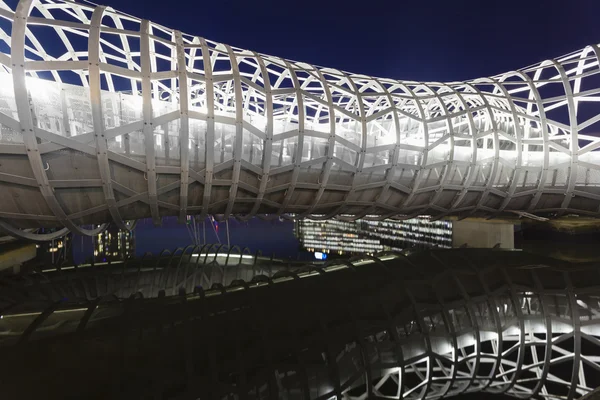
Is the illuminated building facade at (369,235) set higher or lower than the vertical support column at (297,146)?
lower

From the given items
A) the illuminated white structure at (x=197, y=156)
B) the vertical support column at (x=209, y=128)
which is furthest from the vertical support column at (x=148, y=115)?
the vertical support column at (x=209, y=128)

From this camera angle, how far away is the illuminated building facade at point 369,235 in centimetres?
8069

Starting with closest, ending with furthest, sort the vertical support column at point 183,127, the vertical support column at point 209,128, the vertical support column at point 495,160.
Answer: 1. the vertical support column at point 183,127
2. the vertical support column at point 209,128
3. the vertical support column at point 495,160

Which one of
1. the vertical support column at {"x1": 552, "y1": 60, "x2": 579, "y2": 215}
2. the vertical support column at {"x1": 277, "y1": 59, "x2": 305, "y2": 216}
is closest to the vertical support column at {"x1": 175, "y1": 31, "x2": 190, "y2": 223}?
the vertical support column at {"x1": 277, "y1": 59, "x2": 305, "y2": 216}

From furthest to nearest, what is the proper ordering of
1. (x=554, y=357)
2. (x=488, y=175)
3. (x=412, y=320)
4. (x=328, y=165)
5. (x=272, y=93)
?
(x=488, y=175), (x=328, y=165), (x=272, y=93), (x=412, y=320), (x=554, y=357)

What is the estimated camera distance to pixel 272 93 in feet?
42.0

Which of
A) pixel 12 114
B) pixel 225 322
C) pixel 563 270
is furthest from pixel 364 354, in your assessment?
Answer: pixel 563 270

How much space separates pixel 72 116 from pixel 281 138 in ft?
22.7

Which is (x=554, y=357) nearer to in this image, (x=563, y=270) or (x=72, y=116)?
A: (x=563, y=270)

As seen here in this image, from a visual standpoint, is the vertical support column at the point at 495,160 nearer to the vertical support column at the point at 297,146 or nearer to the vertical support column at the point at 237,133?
the vertical support column at the point at 297,146

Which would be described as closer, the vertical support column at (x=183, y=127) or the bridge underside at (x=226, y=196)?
the bridge underside at (x=226, y=196)

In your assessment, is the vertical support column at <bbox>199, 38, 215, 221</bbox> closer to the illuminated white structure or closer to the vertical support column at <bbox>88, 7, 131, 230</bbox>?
the illuminated white structure

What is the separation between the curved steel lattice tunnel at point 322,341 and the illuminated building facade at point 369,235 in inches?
2762

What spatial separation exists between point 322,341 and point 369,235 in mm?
101516
